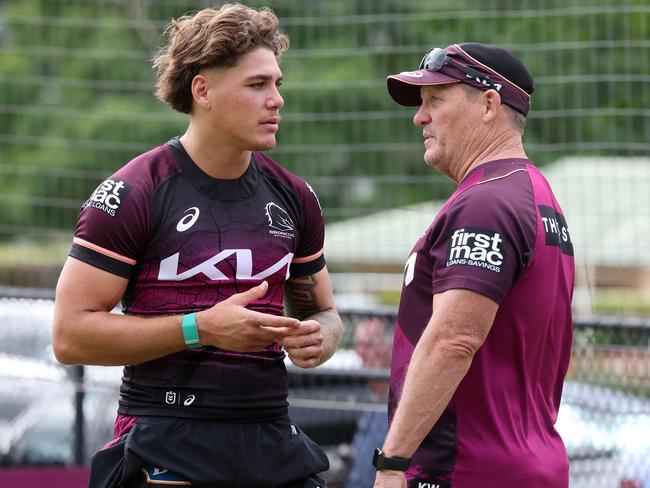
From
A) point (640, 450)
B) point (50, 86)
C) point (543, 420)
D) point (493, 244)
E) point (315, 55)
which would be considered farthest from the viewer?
point (50, 86)

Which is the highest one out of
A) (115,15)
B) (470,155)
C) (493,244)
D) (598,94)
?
(115,15)

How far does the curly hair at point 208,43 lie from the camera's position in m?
3.70

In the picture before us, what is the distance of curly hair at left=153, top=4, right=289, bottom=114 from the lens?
12.1 ft

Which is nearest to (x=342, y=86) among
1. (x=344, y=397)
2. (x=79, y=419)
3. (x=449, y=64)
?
(x=344, y=397)

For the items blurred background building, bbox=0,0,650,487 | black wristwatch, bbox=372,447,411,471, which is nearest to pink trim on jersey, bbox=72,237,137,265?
black wristwatch, bbox=372,447,411,471

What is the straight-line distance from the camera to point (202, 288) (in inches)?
143

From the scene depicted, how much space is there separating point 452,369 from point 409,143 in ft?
14.9

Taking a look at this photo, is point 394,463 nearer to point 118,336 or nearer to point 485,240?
point 485,240

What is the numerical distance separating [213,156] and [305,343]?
0.66 meters

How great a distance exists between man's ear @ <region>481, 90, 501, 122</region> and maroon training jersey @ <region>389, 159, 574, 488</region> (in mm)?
160

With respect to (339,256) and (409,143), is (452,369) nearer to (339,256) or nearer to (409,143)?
(409,143)

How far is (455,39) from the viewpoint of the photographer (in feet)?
24.3

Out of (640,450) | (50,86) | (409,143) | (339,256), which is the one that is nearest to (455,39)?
(409,143)

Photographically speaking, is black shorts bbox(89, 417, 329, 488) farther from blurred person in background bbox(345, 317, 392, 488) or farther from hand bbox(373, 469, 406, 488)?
blurred person in background bbox(345, 317, 392, 488)
